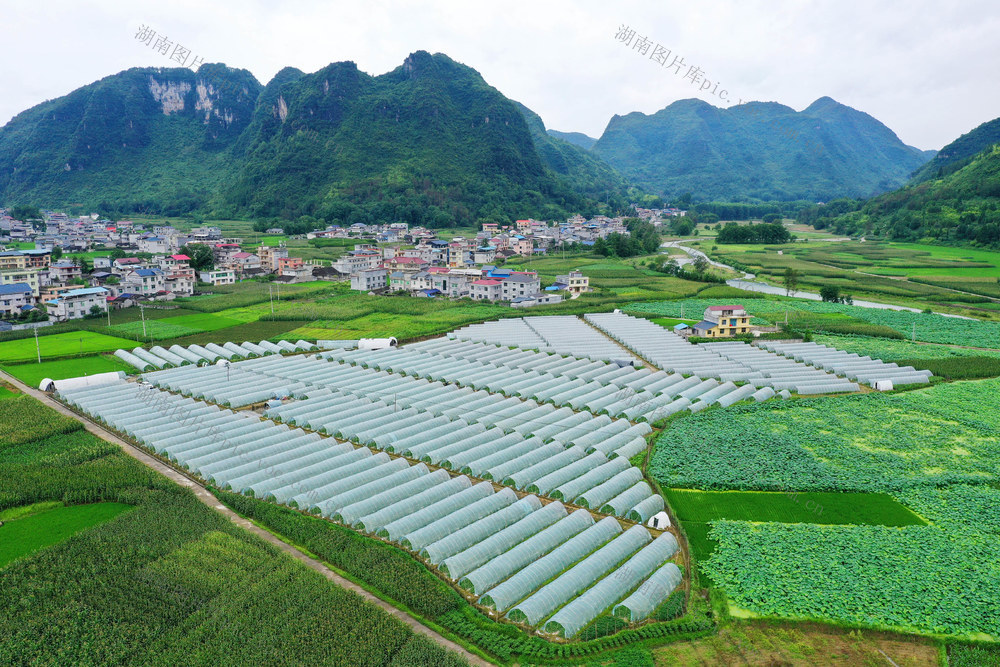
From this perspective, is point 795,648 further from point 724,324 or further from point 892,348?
point 724,324

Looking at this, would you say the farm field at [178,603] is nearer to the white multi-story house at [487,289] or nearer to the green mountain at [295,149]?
the white multi-story house at [487,289]

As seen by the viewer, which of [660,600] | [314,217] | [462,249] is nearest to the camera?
[660,600]

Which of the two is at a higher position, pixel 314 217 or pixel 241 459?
pixel 314 217

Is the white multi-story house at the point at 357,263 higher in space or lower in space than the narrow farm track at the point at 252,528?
higher

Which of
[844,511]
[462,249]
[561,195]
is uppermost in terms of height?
[561,195]

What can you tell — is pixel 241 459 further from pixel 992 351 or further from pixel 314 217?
pixel 314 217

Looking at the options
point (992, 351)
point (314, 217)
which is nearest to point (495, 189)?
point (314, 217)

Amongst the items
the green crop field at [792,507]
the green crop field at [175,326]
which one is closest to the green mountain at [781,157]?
the green crop field at [175,326]
